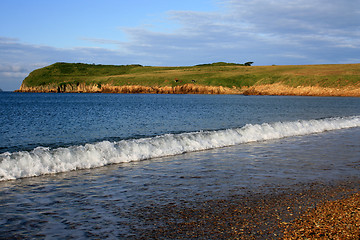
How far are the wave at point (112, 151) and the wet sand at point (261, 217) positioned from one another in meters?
6.39

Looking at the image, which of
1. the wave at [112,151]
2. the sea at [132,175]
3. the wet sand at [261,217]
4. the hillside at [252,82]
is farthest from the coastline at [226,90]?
the wet sand at [261,217]

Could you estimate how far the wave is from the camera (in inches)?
504

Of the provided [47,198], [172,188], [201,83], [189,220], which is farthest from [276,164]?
[201,83]

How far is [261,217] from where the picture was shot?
24.7ft

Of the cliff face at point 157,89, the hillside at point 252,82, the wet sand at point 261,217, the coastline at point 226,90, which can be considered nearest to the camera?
the wet sand at point 261,217

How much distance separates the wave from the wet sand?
21.0 ft

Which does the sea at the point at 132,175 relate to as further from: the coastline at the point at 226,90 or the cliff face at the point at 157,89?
the cliff face at the point at 157,89

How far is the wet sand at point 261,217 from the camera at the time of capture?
6.58 metres

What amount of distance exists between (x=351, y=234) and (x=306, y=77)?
116679 mm

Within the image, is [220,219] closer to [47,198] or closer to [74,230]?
[74,230]

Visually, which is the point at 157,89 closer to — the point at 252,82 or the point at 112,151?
the point at 252,82

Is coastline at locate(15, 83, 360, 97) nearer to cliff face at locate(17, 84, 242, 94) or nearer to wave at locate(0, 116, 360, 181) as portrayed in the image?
cliff face at locate(17, 84, 242, 94)

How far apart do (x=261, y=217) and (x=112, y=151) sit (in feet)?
30.7

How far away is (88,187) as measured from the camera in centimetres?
1040
